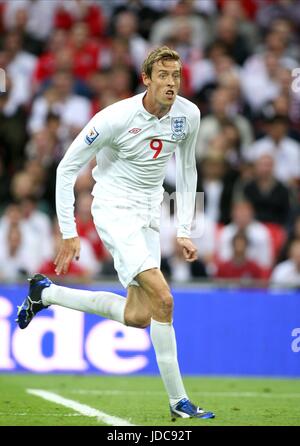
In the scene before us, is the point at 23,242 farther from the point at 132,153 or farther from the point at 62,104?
the point at 132,153

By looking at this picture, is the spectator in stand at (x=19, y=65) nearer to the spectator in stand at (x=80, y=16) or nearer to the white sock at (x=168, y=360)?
the spectator in stand at (x=80, y=16)

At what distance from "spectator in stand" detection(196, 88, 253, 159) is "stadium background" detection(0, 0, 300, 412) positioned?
2 centimetres

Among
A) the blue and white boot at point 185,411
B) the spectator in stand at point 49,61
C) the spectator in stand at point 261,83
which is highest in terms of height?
the spectator in stand at point 49,61

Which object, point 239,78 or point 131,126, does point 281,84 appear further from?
point 131,126

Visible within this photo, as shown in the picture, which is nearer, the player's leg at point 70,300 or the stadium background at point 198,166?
the player's leg at point 70,300

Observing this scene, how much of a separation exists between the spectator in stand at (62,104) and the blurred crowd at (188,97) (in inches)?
0.6

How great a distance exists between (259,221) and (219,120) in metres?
1.51

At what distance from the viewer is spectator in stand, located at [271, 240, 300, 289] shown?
11.9 metres

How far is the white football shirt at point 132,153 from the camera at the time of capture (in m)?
7.45

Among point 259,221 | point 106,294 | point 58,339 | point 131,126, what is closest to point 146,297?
point 106,294

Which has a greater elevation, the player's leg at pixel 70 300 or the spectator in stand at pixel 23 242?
the spectator in stand at pixel 23 242

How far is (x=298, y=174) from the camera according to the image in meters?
13.8

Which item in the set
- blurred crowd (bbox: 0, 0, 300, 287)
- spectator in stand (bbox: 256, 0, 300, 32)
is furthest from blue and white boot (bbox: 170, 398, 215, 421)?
spectator in stand (bbox: 256, 0, 300, 32)

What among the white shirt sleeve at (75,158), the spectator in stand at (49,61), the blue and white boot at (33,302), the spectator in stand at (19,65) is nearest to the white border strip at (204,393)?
the blue and white boot at (33,302)
